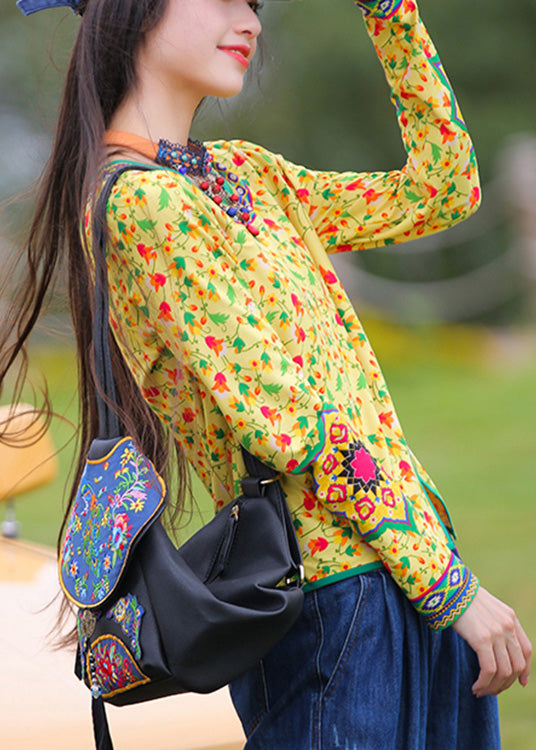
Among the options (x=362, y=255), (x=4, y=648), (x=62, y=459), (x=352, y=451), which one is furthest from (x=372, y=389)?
(x=362, y=255)

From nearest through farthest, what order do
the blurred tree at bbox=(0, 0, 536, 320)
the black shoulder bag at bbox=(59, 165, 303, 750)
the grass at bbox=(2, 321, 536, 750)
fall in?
1. the black shoulder bag at bbox=(59, 165, 303, 750)
2. the grass at bbox=(2, 321, 536, 750)
3. the blurred tree at bbox=(0, 0, 536, 320)

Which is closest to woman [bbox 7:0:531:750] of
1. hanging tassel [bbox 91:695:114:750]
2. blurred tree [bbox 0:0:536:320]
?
hanging tassel [bbox 91:695:114:750]

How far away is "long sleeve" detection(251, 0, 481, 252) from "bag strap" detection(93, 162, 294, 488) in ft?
1.10

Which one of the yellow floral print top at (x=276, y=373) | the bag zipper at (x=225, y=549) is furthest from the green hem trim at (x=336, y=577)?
the bag zipper at (x=225, y=549)

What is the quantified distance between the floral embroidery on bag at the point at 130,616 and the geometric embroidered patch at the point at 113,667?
1cm

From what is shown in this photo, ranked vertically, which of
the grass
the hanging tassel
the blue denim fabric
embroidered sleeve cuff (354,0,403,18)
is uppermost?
embroidered sleeve cuff (354,0,403,18)

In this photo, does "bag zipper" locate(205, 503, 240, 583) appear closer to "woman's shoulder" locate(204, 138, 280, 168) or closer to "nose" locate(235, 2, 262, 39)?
"woman's shoulder" locate(204, 138, 280, 168)

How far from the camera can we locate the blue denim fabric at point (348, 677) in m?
1.32

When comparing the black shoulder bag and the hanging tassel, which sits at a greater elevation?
the black shoulder bag

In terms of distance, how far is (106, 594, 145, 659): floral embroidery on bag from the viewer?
4.09 feet

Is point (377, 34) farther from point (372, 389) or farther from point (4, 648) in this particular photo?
point (4, 648)

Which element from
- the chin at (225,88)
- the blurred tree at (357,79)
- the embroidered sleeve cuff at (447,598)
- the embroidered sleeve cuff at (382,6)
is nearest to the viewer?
the embroidered sleeve cuff at (447,598)

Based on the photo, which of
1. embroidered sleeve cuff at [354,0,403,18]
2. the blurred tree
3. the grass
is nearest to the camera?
embroidered sleeve cuff at [354,0,403,18]

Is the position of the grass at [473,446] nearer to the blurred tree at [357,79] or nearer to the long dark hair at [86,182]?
the long dark hair at [86,182]
